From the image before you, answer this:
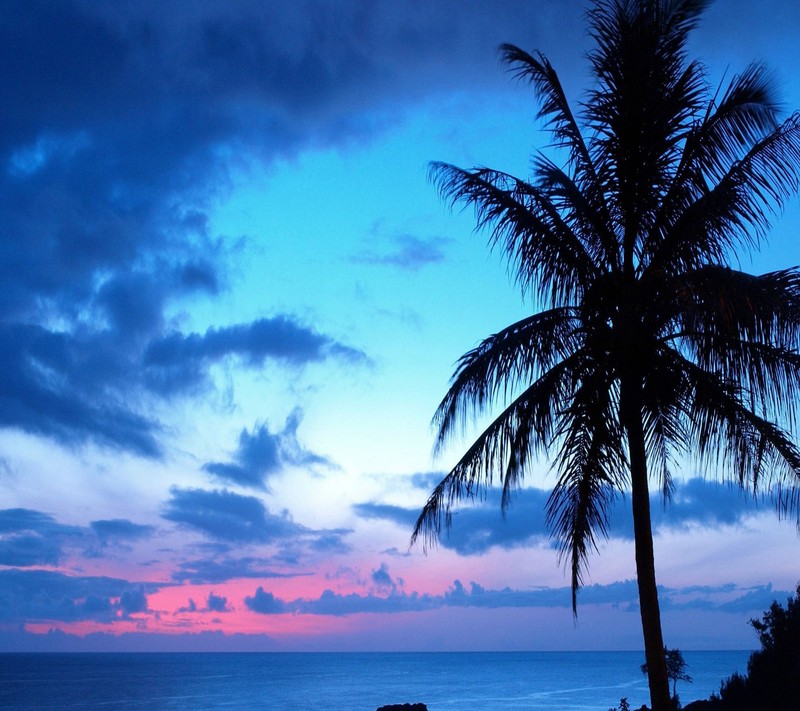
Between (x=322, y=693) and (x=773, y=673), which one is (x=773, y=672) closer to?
(x=773, y=673)

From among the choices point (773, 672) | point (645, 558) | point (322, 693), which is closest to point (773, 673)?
point (773, 672)

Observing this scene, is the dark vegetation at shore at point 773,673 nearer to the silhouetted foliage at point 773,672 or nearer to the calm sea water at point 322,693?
the silhouetted foliage at point 773,672

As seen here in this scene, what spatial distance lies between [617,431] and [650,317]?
1536 millimetres

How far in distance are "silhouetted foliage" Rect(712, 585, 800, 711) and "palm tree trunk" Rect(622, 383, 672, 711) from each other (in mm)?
6798

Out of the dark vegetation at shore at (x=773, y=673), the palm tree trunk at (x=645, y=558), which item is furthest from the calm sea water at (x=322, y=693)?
the palm tree trunk at (x=645, y=558)

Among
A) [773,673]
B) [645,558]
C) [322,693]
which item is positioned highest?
[645,558]

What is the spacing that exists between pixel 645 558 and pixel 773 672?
8392mm

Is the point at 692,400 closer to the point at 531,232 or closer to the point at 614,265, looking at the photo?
the point at 614,265

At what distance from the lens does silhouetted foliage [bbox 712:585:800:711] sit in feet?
48.9

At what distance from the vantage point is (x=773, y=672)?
51.6ft

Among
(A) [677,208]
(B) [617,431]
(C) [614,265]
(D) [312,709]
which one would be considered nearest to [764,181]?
(A) [677,208]

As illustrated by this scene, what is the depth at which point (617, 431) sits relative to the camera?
34.8 ft

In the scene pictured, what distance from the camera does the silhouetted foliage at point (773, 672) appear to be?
14.9m

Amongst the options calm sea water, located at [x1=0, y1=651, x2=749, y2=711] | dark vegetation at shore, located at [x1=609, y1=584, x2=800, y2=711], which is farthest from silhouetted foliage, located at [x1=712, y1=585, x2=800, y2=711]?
calm sea water, located at [x1=0, y1=651, x2=749, y2=711]
